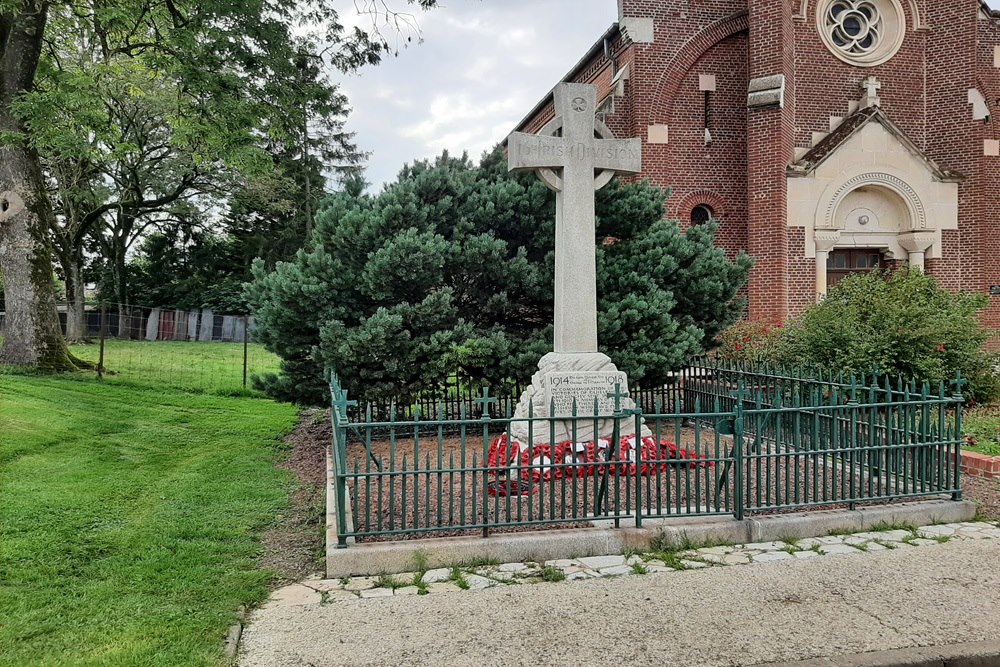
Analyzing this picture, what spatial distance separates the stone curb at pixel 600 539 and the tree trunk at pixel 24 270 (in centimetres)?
1123

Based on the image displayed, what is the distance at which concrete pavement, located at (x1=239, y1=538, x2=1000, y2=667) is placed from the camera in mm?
3479

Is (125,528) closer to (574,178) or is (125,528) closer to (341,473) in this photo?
(341,473)

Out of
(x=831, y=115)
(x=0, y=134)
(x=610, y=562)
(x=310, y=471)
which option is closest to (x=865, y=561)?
(x=610, y=562)

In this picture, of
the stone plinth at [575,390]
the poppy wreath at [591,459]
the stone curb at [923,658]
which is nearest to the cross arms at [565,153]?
the stone plinth at [575,390]

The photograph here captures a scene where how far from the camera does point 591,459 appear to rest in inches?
250

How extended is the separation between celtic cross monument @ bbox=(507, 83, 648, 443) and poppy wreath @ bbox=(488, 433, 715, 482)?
0.42 m

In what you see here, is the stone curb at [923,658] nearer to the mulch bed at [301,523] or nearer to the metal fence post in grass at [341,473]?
the metal fence post in grass at [341,473]

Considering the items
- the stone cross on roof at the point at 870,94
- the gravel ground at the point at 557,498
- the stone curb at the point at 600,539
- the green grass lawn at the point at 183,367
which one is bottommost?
the stone curb at the point at 600,539

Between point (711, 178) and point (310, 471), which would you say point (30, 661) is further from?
point (711, 178)

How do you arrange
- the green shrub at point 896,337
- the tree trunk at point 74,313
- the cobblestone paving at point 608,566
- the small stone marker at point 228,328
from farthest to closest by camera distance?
the small stone marker at point 228,328 < the tree trunk at point 74,313 < the green shrub at point 896,337 < the cobblestone paving at point 608,566

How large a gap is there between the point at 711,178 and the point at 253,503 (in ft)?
45.6

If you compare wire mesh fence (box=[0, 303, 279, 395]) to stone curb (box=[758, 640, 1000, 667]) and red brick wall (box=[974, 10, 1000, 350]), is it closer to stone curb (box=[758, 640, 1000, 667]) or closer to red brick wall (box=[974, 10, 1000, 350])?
stone curb (box=[758, 640, 1000, 667])

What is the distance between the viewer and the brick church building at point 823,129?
632 inches

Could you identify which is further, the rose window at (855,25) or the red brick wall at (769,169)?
the rose window at (855,25)
